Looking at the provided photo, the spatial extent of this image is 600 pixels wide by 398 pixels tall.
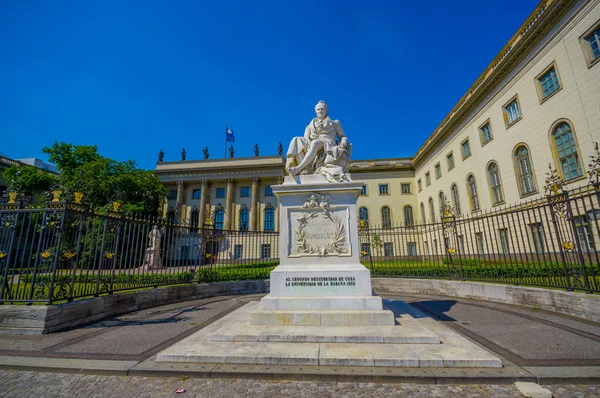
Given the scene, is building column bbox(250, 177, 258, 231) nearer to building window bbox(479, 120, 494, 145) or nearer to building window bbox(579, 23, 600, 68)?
building window bbox(479, 120, 494, 145)

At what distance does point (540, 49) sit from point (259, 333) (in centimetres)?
2315

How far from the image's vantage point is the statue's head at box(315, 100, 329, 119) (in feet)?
20.7

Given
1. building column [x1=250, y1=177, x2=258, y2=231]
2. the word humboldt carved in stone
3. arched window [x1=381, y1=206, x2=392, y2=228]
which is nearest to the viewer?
the word humboldt carved in stone

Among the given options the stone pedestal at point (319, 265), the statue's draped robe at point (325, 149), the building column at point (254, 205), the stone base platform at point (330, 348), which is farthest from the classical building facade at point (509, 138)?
the stone base platform at point (330, 348)

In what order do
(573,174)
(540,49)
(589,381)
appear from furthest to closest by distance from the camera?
(540,49) < (573,174) < (589,381)

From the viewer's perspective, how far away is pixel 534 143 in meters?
17.5

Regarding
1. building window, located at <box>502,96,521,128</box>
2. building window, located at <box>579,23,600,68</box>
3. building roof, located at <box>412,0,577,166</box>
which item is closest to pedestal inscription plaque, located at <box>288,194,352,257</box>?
building window, located at <box>579,23,600,68</box>

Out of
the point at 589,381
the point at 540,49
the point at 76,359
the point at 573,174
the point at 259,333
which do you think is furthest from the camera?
the point at 540,49

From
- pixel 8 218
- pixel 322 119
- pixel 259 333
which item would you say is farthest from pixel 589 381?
pixel 8 218

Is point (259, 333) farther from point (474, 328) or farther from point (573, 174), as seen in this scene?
point (573, 174)

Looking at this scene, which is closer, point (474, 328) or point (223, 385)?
point (223, 385)

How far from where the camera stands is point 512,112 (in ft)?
64.9

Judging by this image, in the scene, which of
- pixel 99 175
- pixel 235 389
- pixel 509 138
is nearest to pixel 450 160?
pixel 509 138

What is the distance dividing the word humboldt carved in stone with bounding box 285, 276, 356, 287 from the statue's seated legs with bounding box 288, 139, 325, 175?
2282 millimetres
